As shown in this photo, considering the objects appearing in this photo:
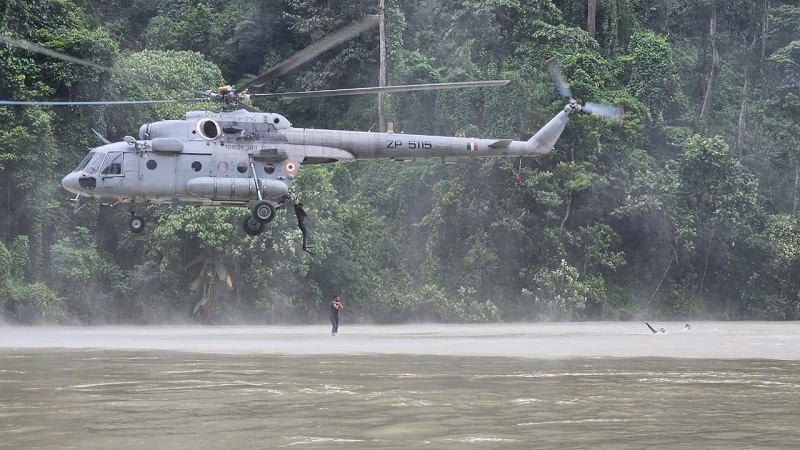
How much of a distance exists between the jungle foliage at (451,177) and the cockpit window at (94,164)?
10625mm

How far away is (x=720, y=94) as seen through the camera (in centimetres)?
4809

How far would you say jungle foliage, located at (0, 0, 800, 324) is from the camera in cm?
3456

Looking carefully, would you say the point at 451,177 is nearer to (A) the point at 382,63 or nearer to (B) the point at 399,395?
(A) the point at 382,63

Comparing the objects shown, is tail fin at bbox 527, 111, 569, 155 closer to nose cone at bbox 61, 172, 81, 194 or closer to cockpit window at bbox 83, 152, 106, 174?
cockpit window at bbox 83, 152, 106, 174

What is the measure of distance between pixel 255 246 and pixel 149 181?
1161 centimetres

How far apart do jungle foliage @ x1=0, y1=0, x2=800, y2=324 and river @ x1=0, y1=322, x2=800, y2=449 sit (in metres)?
11.2

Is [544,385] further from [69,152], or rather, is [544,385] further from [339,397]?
[69,152]

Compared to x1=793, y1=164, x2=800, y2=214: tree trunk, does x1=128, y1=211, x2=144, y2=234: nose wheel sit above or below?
below

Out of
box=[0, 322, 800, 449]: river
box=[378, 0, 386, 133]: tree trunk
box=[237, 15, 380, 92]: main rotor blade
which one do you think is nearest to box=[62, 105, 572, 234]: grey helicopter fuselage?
box=[237, 15, 380, 92]: main rotor blade

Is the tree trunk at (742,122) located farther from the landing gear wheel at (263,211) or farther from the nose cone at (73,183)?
the nose cone at (73,183)

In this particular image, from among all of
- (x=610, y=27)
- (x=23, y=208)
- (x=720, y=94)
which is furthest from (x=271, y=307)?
(x=720, y=94)

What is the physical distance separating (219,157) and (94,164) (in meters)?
2.39

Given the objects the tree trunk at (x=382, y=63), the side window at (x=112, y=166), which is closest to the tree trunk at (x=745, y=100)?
the tree trunk at (x=382, y=63)

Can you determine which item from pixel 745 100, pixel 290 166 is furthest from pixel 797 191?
pixel 290 166
